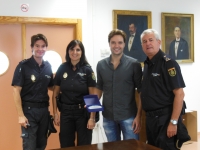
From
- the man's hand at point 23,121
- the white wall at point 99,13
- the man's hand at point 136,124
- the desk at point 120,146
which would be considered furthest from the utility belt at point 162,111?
the white wall at point 99,13

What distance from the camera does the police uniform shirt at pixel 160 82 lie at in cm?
223

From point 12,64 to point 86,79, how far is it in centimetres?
121

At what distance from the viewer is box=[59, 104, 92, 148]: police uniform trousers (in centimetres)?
261

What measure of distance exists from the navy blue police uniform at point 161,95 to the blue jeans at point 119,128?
0.74 feet

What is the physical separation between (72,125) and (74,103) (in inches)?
8.6

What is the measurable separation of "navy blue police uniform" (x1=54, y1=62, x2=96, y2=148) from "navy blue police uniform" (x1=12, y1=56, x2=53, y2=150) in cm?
18

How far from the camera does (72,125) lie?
8.66 ft

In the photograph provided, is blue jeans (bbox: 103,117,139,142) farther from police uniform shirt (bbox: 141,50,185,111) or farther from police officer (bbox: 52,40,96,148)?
police uniform shirt (bbox: 141,50,185,111)

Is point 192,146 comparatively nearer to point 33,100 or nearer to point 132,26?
point 132,26

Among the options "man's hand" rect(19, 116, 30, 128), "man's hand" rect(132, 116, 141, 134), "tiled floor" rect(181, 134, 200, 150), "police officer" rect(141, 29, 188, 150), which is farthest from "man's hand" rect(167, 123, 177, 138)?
"tiled floor" rect(181, 134, 200, 150)

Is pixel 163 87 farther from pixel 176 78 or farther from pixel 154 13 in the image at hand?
pixel 154 13

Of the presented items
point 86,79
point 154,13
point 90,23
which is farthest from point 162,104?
point 154,13

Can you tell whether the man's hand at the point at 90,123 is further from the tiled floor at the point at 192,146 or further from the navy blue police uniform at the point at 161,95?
the tiled floor at the point at 192,146

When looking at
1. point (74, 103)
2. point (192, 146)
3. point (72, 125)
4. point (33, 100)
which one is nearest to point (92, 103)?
point (74, 103)
